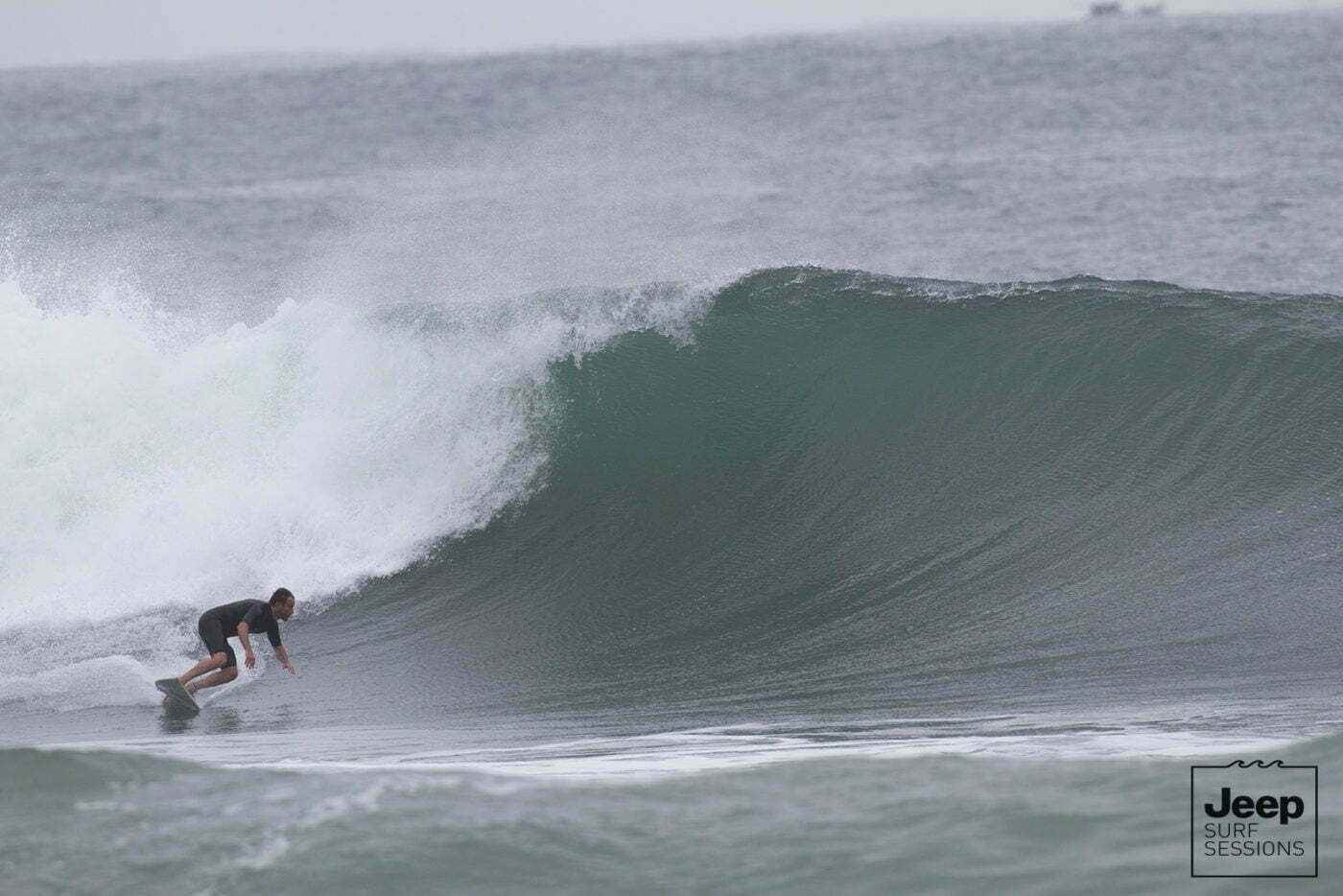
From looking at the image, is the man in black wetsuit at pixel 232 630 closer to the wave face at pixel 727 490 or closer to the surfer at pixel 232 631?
the surfer at pixel 232 631

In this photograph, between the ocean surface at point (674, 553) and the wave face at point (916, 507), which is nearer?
the ocean surface at point (674, 553)

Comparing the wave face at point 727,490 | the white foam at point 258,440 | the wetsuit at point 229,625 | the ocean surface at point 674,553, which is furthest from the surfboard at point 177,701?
the white foam at point 258,440

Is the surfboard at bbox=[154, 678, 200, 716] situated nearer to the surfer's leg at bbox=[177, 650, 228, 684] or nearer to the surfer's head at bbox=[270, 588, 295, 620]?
the surfer's leg at bbox=[177, 650, 228, 684]

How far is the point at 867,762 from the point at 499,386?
7.55 metres

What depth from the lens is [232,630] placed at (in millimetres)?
9445

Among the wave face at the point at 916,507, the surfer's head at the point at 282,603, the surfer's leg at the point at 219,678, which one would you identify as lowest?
the surfer's leg at the point at 219,678

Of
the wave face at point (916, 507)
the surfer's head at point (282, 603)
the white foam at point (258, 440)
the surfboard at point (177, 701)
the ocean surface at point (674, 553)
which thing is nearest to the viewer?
the ocean surface at point (674, 553)

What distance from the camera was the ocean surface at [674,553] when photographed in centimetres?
548

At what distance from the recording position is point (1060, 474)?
38.0ft

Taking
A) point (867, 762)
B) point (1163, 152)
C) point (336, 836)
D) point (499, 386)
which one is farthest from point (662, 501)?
point (1163, 152)

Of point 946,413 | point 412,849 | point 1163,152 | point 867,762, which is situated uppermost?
point 1163,152

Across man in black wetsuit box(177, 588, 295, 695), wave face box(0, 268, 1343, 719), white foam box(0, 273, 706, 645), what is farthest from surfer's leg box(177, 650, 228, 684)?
white foam box(0, 273, 706, 645)

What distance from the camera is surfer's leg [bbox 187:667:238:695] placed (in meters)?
9.23

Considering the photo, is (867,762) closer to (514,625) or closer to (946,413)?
(514,625)
